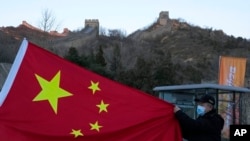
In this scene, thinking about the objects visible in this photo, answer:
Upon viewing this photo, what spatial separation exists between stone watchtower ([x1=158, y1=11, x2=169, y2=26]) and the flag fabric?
9673 cm

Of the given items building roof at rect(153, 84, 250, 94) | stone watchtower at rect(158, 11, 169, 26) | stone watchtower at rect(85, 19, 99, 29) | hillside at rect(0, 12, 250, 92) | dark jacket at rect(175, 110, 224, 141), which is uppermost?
stone watchtower at rect(158, 11, 169, 26)

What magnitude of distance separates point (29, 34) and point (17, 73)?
78.7 meters

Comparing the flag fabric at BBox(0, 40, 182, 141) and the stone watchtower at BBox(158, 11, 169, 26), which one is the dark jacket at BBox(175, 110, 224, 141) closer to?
the flag fabric at BBox(0, 40, 182, 141)

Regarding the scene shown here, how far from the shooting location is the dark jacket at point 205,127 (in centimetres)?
666

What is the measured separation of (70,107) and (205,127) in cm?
185

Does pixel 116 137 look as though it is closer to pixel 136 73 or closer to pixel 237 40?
pixel 136 73

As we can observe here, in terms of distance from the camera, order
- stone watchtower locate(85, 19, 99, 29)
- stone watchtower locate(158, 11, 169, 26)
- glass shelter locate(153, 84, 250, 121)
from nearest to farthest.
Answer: glass shelter locate(153, 84, 250, 121) → stone watchtower locate(85, 19, 99, 29) → stone watchtower locate(158, 11, 169, 26)

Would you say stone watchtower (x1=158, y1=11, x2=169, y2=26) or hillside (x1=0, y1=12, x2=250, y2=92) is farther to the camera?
stone watchtower (x1=158, y1=11, x2=169, y2=26)

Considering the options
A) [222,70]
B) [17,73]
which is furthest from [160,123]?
[222,70]

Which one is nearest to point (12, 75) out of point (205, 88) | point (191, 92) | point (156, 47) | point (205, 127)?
point (205, 127)

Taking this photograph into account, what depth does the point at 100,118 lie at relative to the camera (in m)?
7.25

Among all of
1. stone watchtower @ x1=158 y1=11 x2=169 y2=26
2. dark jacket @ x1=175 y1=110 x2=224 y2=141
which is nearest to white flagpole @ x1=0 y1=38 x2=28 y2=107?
dark jacket @ x1=175 y1=110 x2=224 y2=141

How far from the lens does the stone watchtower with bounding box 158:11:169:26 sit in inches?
4117

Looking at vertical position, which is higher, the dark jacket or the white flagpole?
the white flagpole
